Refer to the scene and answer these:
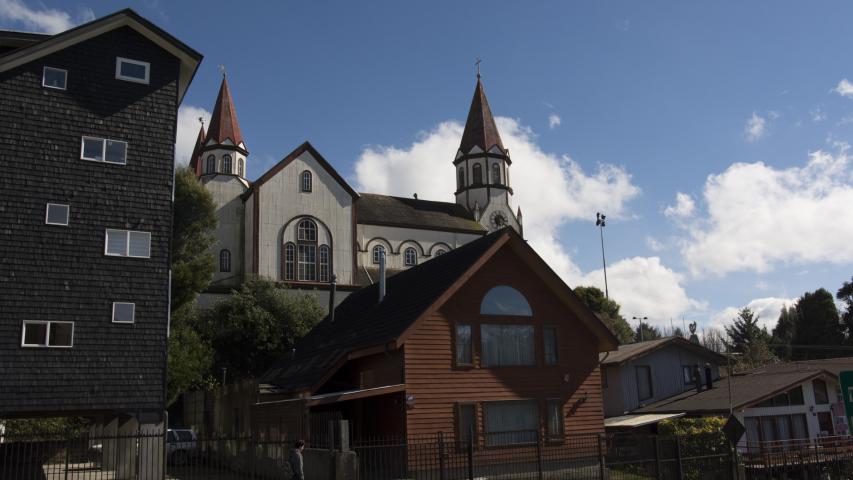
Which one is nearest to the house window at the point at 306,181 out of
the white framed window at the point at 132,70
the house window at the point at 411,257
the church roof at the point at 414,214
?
the church roof at the point at 414,214

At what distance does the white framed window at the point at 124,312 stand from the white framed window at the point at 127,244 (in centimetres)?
157

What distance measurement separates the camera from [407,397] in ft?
73.6

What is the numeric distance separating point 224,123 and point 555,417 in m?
46.3

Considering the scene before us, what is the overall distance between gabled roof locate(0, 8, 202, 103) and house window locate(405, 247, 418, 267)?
39331 mm

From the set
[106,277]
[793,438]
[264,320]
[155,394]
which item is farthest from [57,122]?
[793,438]

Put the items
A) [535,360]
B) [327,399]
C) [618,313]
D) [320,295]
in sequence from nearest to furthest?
[327,399] → [535,360] → [320,295] → [618,313]

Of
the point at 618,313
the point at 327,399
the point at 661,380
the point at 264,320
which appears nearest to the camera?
the point at 327,399

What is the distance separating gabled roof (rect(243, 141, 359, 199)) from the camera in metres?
55.4

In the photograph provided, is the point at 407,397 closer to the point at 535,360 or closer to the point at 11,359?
the point at 535,360

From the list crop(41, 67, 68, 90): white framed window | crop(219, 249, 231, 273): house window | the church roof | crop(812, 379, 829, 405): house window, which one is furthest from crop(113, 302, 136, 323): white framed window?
the church roof

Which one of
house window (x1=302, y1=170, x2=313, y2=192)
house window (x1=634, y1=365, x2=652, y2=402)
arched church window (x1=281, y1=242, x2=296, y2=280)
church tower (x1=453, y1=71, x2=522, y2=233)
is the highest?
church tower (x1=453, y1=71, x2=522, y2=233)

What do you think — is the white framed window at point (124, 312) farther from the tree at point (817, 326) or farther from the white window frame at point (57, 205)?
the tree at point (817, 326)

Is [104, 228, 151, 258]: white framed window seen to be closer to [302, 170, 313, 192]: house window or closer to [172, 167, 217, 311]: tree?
[172, 167, 217, 311]: tree

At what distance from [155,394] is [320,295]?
105 ft
